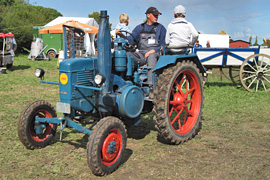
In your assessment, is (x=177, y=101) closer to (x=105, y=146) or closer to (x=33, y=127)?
(x=105, y=146)

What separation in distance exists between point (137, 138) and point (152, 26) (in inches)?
75.4

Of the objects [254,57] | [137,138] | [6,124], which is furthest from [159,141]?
[254,57]

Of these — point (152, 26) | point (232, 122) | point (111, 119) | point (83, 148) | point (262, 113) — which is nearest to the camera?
point (111, 119)

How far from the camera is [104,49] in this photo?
10.9ft

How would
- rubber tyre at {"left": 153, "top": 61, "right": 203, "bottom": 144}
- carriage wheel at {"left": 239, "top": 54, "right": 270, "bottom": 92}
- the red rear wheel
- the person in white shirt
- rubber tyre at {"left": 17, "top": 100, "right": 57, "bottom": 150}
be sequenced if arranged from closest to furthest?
rubber tyre at {"left": 17, "top": 100, "right": 57, "bottom": 150} → rubber tyre at {"left": 153, "top": 61, "right": 203, "bottom": 144} → the red rear wheel → the person in white shirt → carriage wheel at {"left": 239, "top": 54, "right": 270, "bottom": 92}

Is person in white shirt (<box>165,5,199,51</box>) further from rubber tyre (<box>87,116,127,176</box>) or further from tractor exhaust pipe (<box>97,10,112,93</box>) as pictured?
rubber tyre (<box>87,116,127,176</box>)

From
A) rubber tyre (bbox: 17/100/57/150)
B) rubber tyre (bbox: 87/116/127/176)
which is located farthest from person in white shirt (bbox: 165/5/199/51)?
rubber tyre (bbox: 17/100/57/150)

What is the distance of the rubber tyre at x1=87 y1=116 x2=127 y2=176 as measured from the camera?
2.89 meters

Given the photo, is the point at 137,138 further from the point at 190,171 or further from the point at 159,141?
the point at 190,171

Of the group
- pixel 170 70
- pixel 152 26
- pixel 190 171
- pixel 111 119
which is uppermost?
pixel 152 26

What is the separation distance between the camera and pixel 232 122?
17.6ft

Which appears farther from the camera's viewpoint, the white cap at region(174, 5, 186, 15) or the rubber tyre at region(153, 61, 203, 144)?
the white cap at region(174, 5, 186, 15)

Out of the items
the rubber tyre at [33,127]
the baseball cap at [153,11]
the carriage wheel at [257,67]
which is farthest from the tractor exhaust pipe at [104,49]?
the carriage wheel at [257,67]

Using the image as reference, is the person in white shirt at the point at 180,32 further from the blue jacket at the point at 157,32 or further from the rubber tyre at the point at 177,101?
the rubber tyre at the point at 177,101
